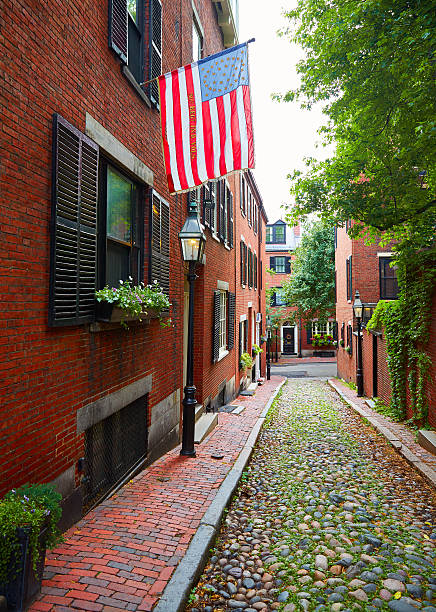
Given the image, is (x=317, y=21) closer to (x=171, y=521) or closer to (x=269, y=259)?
(x=171, y=521)

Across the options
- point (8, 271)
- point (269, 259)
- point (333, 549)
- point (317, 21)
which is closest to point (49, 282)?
point (8, 271)

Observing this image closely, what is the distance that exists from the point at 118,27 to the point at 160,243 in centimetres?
292

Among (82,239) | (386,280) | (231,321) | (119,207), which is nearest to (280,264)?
(386,280)

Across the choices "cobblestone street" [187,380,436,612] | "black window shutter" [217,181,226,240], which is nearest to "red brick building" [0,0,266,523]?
"cobblestone street" [187,380,436,612]

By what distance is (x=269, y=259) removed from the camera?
44000 mm

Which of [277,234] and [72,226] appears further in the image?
[277,234]

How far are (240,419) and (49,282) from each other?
8193 millimetres

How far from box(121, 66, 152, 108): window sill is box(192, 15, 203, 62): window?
4.46m

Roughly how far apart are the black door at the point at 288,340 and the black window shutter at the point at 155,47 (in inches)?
1451

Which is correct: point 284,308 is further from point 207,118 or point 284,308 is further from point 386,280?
point 207,118

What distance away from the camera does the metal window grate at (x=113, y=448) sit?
4.77 m

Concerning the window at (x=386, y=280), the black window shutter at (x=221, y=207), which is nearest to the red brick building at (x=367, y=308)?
the window at (x=386, y=280)

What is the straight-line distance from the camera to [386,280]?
2000cm

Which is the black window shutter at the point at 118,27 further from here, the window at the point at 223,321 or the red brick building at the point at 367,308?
the window at the point at 223,321
